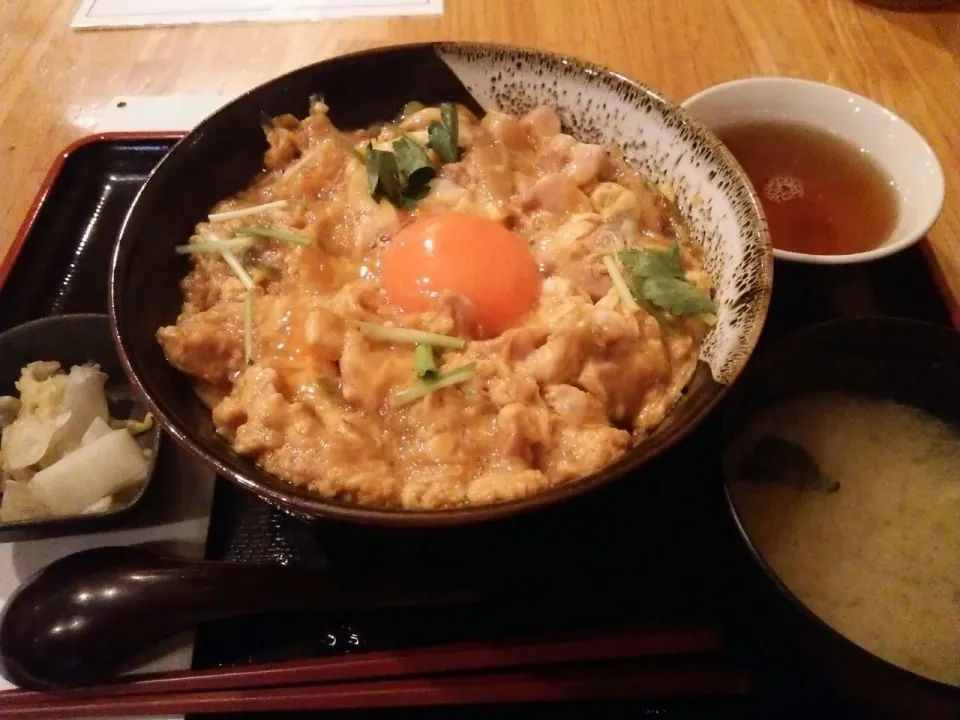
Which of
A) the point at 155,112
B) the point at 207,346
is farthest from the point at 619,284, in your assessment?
the point at 155,112

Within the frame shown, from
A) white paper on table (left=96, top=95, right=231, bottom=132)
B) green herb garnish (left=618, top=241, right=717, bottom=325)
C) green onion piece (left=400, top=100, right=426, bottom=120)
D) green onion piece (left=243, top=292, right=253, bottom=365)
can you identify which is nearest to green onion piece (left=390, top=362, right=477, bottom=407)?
green onion piece (left=243, top=292, right=253, bottom=365)

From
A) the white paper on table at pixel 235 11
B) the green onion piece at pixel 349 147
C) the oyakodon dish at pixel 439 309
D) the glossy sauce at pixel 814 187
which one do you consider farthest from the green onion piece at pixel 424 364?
the white paper on table at pixel 235 11

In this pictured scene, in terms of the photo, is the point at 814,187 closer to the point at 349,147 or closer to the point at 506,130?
the point at 506,130

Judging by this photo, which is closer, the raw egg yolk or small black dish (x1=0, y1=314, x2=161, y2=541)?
the raw egg yolk

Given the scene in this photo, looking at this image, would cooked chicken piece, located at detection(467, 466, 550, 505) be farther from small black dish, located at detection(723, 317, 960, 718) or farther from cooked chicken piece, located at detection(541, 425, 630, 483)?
small black dish, located at detection(723, 317, 960, 718)

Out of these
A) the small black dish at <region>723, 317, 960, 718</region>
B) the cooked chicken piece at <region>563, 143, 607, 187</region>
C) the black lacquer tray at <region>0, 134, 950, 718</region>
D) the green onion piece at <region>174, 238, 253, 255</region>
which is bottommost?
the black lacquer tray at <region>0, 134, 950, 718</region>

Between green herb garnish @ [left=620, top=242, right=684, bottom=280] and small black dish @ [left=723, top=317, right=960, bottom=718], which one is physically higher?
green herb garnish @ [left=620, top=242, right=684, bottom=280]

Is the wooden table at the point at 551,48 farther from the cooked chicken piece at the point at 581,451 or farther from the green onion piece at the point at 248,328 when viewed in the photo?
the cooked chicken piece at the point at 581,451
